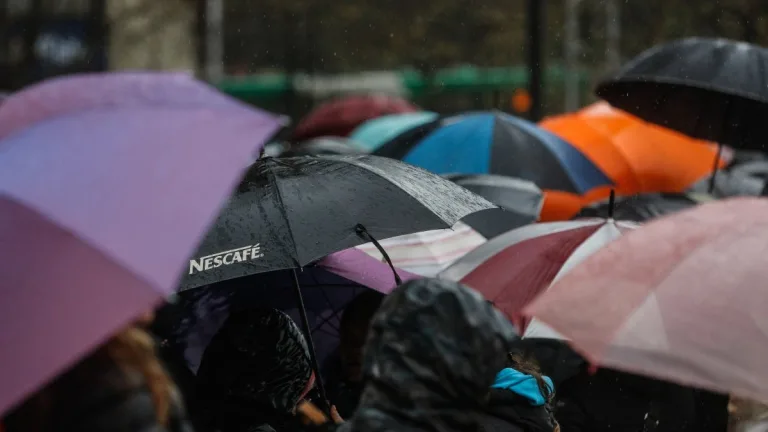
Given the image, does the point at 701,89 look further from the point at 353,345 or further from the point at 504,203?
the point at 353,345

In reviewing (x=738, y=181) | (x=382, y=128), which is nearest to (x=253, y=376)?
(x=738, y=181)

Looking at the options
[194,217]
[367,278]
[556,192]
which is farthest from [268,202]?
[556,192]

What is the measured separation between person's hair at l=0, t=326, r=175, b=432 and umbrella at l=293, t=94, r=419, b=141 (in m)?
14.2

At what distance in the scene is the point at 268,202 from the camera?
456cm

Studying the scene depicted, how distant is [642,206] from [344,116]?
1088 cm

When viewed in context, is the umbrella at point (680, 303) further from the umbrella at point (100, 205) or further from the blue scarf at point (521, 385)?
the umbrella at point (100, 205)

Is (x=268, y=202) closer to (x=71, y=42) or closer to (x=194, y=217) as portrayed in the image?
(x=194, y=217)

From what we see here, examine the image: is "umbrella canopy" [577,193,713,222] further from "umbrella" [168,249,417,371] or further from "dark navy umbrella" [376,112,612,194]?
"umbrella" [168,249,417,371]

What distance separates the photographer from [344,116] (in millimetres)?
17578

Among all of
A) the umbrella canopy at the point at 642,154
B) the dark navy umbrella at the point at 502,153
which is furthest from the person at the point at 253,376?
the umbrella canopy at the point at 642,154

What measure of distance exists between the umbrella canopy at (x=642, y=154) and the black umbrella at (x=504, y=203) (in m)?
2.35

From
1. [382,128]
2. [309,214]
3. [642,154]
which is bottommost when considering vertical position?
[382,128]

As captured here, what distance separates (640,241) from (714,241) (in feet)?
0.65

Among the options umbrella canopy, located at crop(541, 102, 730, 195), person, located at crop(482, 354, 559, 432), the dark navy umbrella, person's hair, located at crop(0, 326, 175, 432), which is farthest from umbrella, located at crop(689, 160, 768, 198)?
person's hair, located at crop(0, 326, 175, 432)
